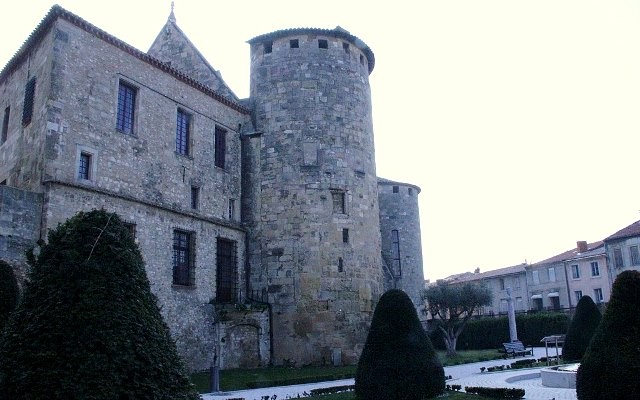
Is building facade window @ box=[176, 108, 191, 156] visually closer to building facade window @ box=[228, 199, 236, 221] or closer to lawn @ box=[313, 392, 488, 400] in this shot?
building facade window @ box=[228, 199, 236, 221]

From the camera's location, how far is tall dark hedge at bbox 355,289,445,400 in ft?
38.6

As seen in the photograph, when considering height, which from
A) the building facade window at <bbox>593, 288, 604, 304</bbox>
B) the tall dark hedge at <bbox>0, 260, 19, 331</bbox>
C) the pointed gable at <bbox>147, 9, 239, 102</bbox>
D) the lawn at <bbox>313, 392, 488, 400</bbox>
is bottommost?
the lawn at <bbox>313, 392, 488, 400</bbox>

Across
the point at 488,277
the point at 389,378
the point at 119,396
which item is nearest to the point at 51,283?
the point at 119,396

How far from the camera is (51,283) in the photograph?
6.31m

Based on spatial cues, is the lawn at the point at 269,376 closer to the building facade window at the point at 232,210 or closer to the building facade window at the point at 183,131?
the building facade window at the point at 232,210

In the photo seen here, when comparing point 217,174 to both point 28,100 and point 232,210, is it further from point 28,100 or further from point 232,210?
point 28,100

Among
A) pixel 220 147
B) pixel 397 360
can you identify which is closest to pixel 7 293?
pixel 397 360

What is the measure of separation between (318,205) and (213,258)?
504cm

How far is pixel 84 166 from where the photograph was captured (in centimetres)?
1828

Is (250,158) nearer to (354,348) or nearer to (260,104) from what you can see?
(260,104)

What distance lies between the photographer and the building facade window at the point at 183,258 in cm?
2131

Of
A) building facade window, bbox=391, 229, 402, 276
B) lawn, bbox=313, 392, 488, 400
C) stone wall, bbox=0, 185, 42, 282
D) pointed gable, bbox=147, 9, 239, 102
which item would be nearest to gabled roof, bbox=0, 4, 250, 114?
pointed gable, bbox=147, 9, 239, 102

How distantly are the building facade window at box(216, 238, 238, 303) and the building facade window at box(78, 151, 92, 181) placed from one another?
6.70m

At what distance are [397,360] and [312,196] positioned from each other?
13265 mm
